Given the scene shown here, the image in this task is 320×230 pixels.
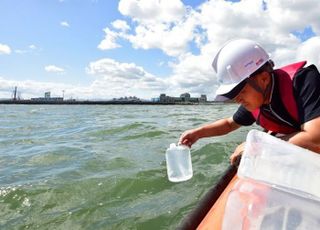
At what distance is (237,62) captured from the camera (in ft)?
8.86

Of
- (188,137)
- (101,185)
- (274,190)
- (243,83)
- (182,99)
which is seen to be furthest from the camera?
(182,99)

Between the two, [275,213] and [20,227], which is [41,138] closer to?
[20,227]

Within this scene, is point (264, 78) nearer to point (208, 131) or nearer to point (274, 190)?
point (274, 190)

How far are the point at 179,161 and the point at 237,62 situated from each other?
1459 mm

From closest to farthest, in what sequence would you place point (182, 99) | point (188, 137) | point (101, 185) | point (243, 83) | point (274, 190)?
point (274, 190) < point (243, 83) < point (188, 137) < point (101, 185) < point (182, 99)

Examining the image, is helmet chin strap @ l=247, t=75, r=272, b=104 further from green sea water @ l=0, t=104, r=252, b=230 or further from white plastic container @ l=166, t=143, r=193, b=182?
green sea water @ l=0, t=104, r=252, b=230

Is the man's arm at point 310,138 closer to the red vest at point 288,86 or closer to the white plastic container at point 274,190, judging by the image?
the red vest at point 288,86

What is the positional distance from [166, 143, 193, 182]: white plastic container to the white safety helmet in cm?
103

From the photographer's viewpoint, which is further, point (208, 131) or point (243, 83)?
point (208, 131)

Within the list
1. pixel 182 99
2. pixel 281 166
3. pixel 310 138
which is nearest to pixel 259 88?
pixel 310 138

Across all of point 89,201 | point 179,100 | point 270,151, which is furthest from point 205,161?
point 179,100

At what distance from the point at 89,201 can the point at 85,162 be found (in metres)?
2.42

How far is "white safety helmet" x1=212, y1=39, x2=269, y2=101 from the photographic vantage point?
2670 mm

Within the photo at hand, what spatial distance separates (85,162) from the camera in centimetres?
746
